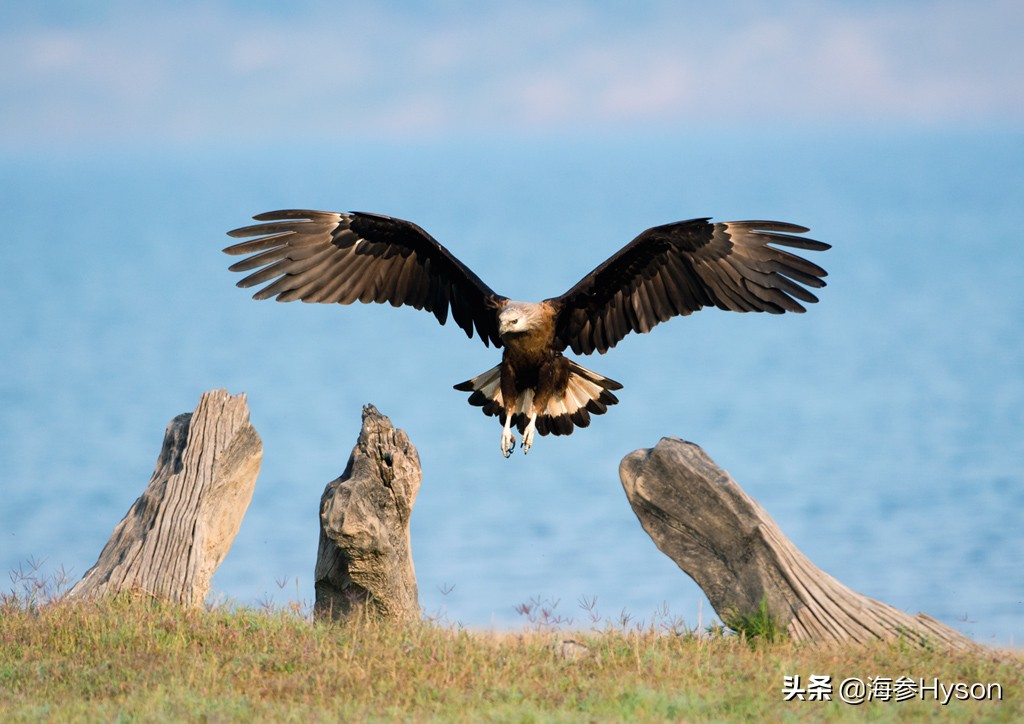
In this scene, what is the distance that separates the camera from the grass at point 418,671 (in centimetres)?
561

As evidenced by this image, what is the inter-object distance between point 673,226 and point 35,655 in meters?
5.68

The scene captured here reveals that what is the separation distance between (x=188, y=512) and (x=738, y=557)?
430cm

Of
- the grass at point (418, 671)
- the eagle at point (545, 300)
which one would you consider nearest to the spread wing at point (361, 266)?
→ the eagle at point (545, 300)

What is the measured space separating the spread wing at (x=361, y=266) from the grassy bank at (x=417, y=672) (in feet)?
10.3

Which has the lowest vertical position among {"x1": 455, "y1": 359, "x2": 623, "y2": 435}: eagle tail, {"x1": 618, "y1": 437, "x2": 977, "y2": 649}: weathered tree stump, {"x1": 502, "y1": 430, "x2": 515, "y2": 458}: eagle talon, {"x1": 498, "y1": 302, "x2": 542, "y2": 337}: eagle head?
{"x1": 618, "y1": 437, "x2": 977, "y2": 649}: weathered tree stump

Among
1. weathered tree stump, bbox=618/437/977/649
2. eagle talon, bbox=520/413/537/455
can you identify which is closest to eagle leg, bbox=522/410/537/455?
eagle talon, bbox=520/413/537/455

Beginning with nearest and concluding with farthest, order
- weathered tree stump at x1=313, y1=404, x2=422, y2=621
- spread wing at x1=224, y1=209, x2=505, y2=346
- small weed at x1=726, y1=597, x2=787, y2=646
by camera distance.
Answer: small weed at x1=726, y1=597, x2=787, y2=646
weathered tree stump at x1=313, y1=404, x2=422, y2=621
spread wing at x1=224, y1=209, x2=505, y2=346

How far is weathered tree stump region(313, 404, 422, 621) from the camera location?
7.29 m

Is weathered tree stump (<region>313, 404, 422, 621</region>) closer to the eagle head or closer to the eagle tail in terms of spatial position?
the eagle head

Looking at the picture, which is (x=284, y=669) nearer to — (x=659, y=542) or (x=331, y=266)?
(x=659, y=542)

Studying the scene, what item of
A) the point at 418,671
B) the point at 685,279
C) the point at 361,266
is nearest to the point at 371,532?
the point at 418,671

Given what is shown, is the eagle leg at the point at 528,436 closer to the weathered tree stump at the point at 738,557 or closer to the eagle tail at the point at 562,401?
the eagle tail at the point at 562,401

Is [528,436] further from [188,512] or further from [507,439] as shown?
[188,512]

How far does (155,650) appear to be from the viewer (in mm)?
6762
